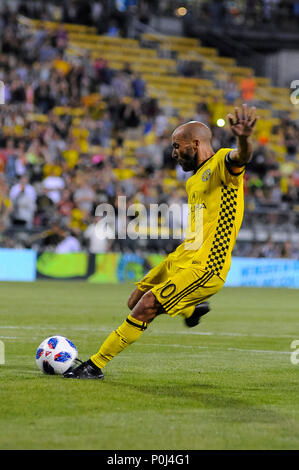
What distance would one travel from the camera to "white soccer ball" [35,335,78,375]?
8305mm

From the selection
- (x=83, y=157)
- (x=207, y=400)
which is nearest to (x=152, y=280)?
(x=207, y=400)

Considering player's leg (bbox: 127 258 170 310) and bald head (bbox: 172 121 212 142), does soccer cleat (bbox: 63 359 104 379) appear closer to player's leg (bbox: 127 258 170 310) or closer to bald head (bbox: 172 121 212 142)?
player's leg (bbox: 127 258 170 310)

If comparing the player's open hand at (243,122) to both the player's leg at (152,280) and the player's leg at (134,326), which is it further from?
the player's leg at (152,280)

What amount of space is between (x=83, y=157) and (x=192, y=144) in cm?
1853

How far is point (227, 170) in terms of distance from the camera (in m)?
7.75

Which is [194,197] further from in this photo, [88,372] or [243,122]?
[88,372]

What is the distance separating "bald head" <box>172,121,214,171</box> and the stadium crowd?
51.1ft

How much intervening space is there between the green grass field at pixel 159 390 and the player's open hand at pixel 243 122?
2.09m

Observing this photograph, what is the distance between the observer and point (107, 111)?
29.0 meters

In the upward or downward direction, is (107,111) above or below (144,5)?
below

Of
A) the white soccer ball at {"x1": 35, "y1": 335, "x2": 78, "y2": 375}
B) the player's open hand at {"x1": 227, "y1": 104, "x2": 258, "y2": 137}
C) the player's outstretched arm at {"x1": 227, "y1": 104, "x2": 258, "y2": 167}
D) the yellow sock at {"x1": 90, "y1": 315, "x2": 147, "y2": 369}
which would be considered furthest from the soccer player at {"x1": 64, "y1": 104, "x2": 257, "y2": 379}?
the player's open hand at {"x1": 227, "y1": 104, "x2": 258, "y2": 137}

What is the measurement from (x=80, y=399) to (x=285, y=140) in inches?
1070
